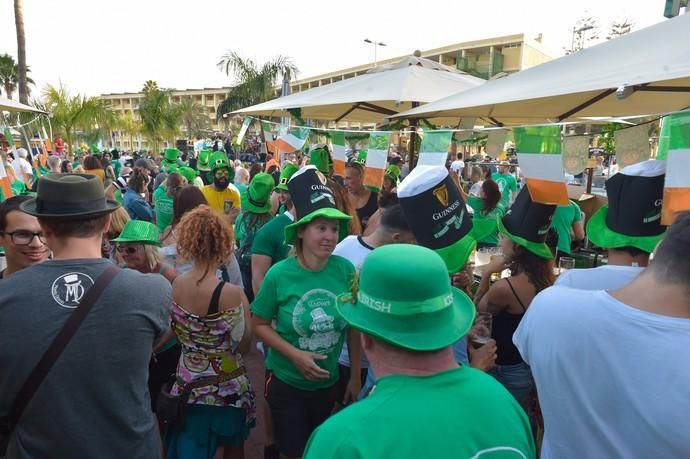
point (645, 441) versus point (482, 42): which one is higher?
point (482, 42)

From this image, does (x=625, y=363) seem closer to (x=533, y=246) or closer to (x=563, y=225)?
(x=533, y=246)

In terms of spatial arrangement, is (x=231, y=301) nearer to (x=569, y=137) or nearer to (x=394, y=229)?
(x=394, y=229)

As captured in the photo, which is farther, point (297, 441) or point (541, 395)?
point (297, 441)

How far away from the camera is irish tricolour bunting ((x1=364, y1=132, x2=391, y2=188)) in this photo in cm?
468

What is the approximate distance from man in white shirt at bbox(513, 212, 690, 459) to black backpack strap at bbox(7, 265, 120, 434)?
1705mm

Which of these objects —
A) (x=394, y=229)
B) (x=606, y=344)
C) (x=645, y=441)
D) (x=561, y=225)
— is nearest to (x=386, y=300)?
(x=606, y=344)

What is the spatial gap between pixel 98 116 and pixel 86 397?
21.4 m

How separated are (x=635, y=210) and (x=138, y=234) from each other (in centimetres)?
292

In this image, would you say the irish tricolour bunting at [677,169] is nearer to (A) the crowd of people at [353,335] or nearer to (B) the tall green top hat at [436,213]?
(A) the crowd of people at [353,335]

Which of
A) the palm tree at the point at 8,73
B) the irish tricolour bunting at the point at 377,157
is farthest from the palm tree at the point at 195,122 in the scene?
the irish tricolour bunting at the point at 377,157

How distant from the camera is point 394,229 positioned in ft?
9.23

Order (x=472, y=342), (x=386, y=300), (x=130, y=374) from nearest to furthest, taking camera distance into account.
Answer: (x=386, y=300) → (x=130, y=374) → (x=472, y=342)

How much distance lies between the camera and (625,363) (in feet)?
4.62

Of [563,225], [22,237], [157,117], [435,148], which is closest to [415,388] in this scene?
[22,237]
